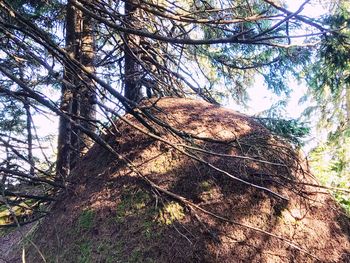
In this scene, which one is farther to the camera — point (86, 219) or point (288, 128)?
point (288, 128)

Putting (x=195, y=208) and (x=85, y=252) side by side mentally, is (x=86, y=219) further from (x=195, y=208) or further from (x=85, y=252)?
(x=195, y=208)

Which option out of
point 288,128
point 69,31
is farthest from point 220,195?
point 69,31

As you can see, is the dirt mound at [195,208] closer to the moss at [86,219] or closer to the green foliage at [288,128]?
the moss at [86,219]

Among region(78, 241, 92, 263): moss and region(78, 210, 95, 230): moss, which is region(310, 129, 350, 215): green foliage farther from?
region(78, 241, 92, 263): moss

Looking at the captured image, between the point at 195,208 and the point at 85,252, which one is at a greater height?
the point at 85,252

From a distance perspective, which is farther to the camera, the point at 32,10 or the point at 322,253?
the point at 32,10

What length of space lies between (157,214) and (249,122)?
1.85 meters

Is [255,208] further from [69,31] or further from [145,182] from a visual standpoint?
[69,31]

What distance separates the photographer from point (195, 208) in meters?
3.51

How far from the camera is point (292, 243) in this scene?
334 cm

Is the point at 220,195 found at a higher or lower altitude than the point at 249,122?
lower

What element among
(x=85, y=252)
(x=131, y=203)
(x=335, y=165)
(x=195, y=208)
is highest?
(x=131, y=203)

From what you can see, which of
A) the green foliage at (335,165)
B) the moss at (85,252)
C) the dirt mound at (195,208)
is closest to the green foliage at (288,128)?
the dirt mound at (195,208)

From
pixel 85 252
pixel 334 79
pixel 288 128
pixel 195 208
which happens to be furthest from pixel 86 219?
pixel 334 79
